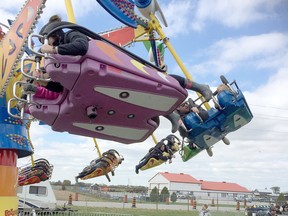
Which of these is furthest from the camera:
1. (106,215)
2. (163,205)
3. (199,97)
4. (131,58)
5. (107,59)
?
(163,205)

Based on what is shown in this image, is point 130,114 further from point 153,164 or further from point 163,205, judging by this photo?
point 163,205

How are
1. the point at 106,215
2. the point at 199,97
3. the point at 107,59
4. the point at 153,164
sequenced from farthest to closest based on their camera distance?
the point at 106,215
the point at 153,164
the point at 199,97
the point at 107,59

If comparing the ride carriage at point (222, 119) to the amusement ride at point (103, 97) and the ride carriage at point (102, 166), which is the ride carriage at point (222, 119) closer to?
the amusement ride at point (103, 97)

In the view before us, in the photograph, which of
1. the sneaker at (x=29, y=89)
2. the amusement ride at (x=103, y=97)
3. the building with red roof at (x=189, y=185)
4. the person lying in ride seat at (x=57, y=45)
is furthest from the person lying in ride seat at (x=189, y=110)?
the building with red roof at (x=189, y=185)

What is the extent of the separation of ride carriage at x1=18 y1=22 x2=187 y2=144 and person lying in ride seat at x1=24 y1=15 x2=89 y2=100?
6cm

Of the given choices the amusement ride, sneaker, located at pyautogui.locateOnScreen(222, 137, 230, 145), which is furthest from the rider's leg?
sneaker, located at pyautogui.locateOnScreen(222, 137, 230, 145)

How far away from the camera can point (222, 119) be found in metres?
5.58

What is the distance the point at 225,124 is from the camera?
5.68m

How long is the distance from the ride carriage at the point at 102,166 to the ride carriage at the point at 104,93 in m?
3.79

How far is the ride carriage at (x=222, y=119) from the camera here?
5.42 m

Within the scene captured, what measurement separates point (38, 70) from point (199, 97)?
2.38 m

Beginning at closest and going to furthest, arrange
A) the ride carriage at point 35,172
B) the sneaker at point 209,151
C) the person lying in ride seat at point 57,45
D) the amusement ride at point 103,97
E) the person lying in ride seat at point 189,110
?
the person lying in ride seat at point 57,45, the amusement ride at point 103,97, the person lying in ride seat at point 189,110, the sneaker at point 209,151, the ride carriage at point 35,172

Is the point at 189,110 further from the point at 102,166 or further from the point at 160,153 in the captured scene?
the point at 102,166

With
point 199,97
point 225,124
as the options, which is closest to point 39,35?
point 199,97
